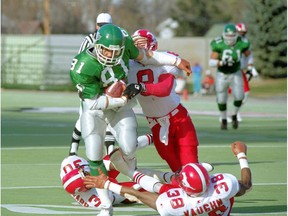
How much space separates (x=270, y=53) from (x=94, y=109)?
3614 cm

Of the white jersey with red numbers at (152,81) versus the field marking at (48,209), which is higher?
the white jersey with red numbers at (152,81)

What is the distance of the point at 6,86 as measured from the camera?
37.9m

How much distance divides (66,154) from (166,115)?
485cm

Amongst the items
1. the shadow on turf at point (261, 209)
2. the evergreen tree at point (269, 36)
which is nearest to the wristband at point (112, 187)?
the shadow on turf at point (261, 209)

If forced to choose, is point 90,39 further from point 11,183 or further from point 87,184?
point 87,184

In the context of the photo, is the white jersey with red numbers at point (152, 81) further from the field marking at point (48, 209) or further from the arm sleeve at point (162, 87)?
the field marking at point (48, 209)

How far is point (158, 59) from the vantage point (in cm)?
1038

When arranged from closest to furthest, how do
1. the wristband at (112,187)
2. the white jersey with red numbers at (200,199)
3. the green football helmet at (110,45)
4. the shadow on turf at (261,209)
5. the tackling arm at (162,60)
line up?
the white jersey with red numbers at (200,199) < the wristband at (112,187) < the green football helmet at (110,45) < the shadow on turf at (261,209) < the tackling arm at (162,60)

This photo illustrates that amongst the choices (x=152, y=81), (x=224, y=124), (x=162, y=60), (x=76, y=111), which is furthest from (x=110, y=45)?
(x=76, y=111)

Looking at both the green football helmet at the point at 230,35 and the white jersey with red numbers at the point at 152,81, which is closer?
the white jersey with red numbers at the point at 152,81

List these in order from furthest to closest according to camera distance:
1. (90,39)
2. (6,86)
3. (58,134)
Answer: (6,86)
(58,134)
(90,39)

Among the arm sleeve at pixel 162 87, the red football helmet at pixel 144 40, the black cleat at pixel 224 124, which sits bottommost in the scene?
the black cleat at pixel 224 124

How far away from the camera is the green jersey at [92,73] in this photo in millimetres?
9734

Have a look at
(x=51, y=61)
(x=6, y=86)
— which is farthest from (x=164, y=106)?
(x=51, y=61)
